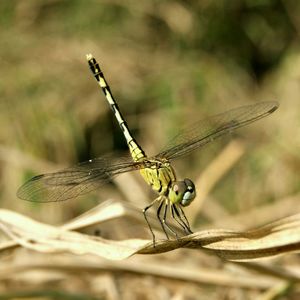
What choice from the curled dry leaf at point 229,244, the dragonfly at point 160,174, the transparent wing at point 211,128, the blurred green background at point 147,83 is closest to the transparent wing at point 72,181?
the dragonfly at point 160,174

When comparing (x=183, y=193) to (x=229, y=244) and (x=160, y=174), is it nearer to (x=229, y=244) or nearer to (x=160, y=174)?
Result: (x=160, y=174)

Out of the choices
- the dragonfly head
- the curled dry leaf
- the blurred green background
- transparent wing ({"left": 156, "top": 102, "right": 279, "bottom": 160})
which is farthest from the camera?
the blurred green background

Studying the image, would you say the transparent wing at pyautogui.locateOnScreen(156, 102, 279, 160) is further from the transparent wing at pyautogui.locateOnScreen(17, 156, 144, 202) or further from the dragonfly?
the transparent wing at pyautogui.locateOnScreen(17, 156, 144, 202)

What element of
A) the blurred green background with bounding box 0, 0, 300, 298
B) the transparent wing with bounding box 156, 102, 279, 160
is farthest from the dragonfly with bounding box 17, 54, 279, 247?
the blurred green background with bounding box 0, 0, 300, 298

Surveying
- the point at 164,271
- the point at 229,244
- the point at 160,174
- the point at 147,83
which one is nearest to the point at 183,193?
the point at 160,174

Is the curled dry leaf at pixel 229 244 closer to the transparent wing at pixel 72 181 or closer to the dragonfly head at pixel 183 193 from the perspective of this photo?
the transparent wing at pixel 72 181

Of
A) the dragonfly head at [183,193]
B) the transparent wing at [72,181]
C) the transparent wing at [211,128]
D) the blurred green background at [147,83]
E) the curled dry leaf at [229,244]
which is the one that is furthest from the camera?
the blurred green background at [147,83]

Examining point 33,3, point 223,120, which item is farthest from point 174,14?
point 223,120
